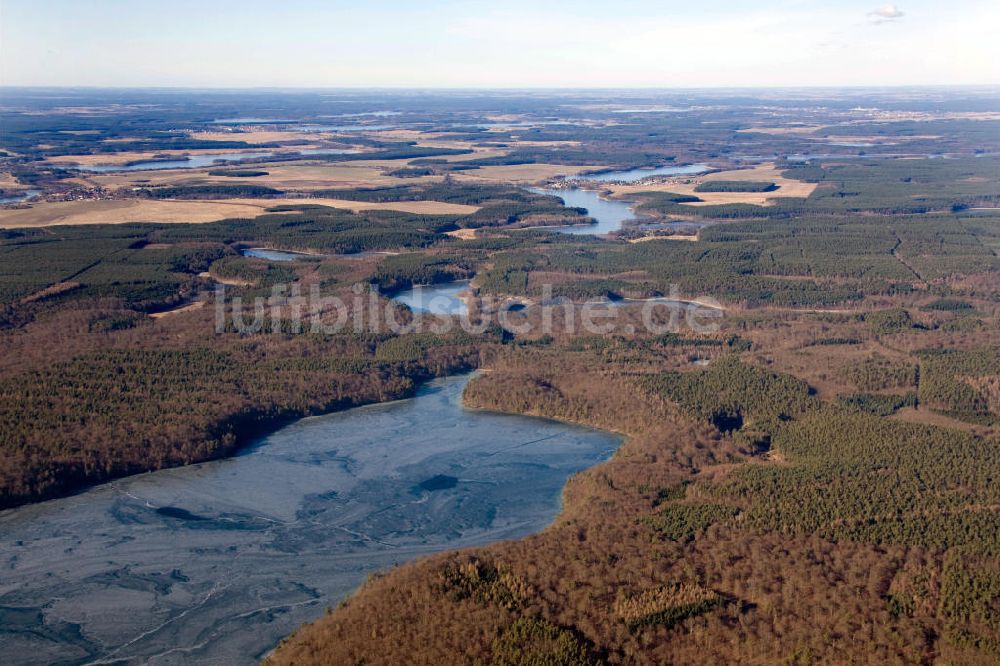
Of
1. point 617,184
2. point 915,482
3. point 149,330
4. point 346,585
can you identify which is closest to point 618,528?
point 346,585

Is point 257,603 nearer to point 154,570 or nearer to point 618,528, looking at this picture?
point 154,570

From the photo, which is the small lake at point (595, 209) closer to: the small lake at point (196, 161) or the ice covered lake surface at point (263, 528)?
the small lake at point (196, 161)

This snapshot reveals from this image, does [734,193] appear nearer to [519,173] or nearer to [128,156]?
[519,173]

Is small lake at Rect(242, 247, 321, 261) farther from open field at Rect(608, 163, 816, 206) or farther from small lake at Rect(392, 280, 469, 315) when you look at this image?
open field at Rect(608, 163, 816, 206)

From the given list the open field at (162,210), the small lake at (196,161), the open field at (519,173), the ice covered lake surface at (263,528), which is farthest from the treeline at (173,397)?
the small lake at (196,161)

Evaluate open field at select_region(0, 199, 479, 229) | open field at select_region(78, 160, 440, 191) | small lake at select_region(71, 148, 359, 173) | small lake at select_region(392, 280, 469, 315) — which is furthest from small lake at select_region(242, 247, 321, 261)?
small lake at select_region(71, 148, 359, 173)
